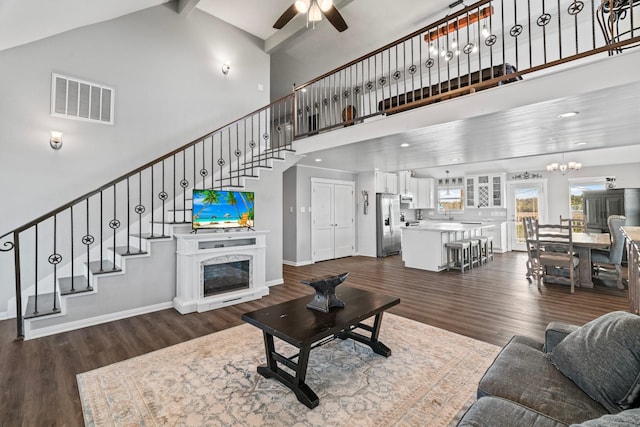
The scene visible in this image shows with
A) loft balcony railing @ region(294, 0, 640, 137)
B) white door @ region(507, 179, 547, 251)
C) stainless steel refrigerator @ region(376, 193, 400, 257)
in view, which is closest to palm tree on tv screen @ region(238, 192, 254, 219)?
loft balcony railing @ region(294, 0, 640, 137)

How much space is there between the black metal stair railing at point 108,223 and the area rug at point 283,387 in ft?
5.45

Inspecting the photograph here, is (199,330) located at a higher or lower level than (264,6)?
lower

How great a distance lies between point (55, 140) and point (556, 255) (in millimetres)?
7712

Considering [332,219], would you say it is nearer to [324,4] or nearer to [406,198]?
[406,198]

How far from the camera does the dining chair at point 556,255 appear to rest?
467cm

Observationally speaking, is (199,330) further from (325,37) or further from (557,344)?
(325,37)

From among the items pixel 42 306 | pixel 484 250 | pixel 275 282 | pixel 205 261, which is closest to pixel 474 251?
pixel 484 250

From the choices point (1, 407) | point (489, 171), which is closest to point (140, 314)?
point (1, 407)

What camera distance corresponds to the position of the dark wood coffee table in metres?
2.01

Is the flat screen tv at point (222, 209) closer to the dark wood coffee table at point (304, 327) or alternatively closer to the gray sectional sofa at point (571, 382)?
the dark wood coffee table at point (304, 327)

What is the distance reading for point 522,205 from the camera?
9.12m

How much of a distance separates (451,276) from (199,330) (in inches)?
183

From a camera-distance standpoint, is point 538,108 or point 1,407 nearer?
point 1,407

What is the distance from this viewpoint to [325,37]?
→ 19.1 feet
